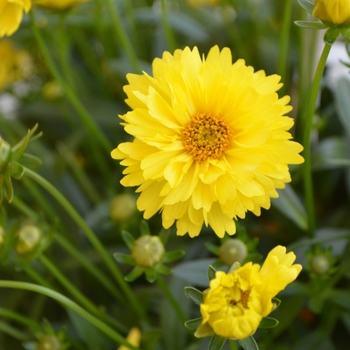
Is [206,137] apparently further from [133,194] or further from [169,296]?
[133,194]

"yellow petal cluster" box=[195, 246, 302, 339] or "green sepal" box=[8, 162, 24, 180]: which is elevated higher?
"green sepal" box=[8, 162, 24, 180]

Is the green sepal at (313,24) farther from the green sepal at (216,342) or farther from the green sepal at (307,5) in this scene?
the green sepal at (216,342)

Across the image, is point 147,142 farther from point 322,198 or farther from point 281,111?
point 322,198

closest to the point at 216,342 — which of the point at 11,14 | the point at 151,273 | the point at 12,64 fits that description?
the point at 151,273

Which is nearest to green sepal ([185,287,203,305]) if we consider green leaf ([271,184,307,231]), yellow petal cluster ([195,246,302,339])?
yellow petal cluster ([195,246,302,339])

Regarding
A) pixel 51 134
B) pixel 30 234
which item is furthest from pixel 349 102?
pixel 51 134

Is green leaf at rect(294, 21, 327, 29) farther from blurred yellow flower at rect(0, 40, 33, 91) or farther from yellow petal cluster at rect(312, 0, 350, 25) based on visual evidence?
blurred yellow flower at rect(0, 40, 33, 91)
